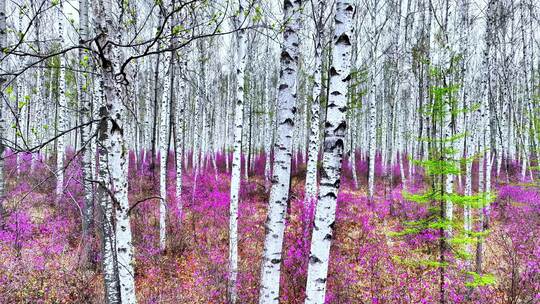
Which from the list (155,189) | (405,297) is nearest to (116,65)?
(405,297)

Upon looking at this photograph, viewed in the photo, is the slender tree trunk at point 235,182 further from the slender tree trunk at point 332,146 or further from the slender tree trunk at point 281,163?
the slender tree trunk at point 332,146

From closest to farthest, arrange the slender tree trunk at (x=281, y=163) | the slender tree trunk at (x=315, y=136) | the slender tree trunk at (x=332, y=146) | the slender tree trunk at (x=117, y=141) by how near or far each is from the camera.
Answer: the slender tree trunk at (x=117, y=141), the slender tree trunk at (x=332, y=146), the slender tree trunk at (x=281, y=163), the slender tree trunk at (x=315, y=136)

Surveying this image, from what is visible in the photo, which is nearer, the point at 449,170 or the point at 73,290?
the point at 449,170

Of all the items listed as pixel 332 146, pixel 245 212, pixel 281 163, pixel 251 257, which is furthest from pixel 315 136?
pixel 245 212

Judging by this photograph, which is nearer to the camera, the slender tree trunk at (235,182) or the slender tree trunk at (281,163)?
the slender tree trunk at (281,163)

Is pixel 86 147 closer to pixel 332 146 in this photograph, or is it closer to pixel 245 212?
pixel 332 146

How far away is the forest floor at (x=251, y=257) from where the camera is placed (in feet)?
18.5

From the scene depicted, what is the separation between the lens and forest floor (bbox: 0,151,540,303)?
5.64 meters

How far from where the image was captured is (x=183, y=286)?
6250 mm

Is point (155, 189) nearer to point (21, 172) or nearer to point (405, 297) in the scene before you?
point (21, 172)

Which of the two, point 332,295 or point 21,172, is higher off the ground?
point 21,172

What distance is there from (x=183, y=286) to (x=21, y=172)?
10155 mm

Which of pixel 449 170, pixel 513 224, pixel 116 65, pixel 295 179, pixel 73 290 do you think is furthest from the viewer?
pixel 295 179

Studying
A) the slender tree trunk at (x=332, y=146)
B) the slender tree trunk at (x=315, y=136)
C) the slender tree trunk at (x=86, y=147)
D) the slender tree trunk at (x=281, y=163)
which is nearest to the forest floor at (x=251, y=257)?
the slender tree trunk at (x=86, y=147)
